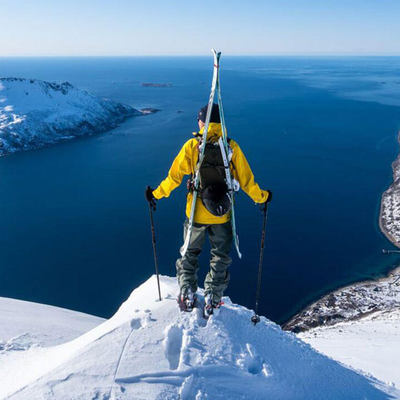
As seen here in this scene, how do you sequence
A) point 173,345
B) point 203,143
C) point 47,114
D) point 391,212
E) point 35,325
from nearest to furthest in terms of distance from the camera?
point 203,143, point 173,345, point 35,325, point 391,212, point 47,114

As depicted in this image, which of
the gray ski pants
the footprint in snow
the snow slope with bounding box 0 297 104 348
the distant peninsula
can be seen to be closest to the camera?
the footprint in snow

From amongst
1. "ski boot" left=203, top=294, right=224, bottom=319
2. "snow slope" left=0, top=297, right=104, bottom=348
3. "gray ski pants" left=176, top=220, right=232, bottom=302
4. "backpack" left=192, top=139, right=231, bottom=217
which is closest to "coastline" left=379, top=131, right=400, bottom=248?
"snow slope" left=0, top=297, right=104, bottom=348

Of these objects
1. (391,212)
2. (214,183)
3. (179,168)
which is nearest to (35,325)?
(179,168)

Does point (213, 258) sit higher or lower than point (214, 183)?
lower

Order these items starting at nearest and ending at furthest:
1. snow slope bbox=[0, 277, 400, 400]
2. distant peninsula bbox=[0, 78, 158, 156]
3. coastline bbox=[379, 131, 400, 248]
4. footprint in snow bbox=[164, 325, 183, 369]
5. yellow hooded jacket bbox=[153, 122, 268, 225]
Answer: snow slope bbox=[0, 277, 400, 400] → yellow hooded jacket bbox=[153, 122, 268, 225] → footprint in snow bbox=[164, 325, 183, 369] → coastline bbox=[379, 131, 400, 248] → distant peninsula bbox=[0, 78, 158, 156]

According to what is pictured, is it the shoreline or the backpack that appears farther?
the shoreline

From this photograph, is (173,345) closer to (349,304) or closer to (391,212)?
(349,304)

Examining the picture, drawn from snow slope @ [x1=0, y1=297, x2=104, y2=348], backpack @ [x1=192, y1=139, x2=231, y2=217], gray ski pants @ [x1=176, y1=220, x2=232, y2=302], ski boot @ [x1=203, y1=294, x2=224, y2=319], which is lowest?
snow slope @ [x1=0, y1=297, x2=104, y2=348]

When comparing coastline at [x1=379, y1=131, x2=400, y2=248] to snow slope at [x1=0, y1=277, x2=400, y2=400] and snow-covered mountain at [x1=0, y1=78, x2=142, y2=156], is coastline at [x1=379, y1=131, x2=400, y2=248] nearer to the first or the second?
snow slope at [x1=0, y1=277, x2=400, y2=400]
